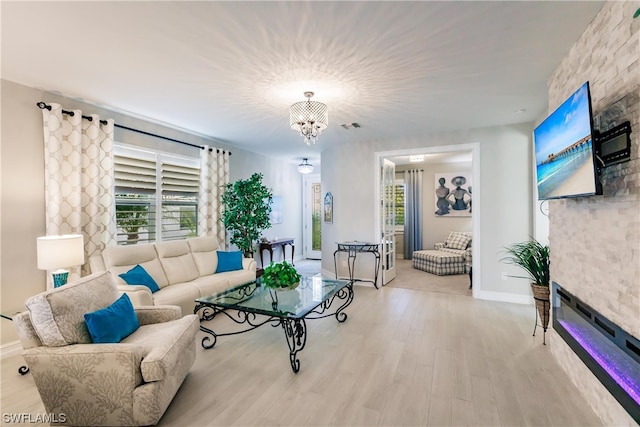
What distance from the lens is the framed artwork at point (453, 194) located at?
294 inches

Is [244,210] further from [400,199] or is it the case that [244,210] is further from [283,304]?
[400,199]

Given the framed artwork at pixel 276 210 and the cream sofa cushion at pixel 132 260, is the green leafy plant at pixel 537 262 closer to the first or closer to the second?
the cream sofa cushion at pixel 132 260

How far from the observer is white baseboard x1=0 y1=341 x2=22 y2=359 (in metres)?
2.81

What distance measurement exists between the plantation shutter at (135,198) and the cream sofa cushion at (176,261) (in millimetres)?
411

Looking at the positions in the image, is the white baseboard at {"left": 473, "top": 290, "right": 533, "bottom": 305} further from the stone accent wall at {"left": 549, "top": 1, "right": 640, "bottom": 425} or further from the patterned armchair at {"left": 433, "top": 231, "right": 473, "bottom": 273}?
the stone accent wall at {"left": 549, "top": 1, "right": 640, "bottom": 425}

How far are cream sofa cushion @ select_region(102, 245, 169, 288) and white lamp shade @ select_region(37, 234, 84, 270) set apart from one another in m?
0.60

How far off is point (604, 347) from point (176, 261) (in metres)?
4.27

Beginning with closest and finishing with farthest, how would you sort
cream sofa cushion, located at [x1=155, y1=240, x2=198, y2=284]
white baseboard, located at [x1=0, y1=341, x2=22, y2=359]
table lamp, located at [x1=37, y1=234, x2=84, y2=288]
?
table lamp, located at [x1=37, y1=234, x2=84, y2=288]
white baseboard, located at [x1=0, y1=341, x2=22, y2=359]
cream sofa cushion, located at [x1=155, y1=240, x2=198, y2=284]

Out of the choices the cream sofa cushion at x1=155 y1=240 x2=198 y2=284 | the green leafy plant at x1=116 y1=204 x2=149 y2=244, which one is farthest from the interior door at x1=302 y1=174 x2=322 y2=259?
the green leafy plant at x1=116 y1=204 x2=149 y2=244

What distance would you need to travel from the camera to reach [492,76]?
283 cm

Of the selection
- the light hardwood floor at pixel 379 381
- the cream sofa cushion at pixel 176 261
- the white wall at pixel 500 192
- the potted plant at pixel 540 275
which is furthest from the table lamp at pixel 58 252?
the white wall at pixel 500 192

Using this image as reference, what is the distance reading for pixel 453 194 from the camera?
7.63 m

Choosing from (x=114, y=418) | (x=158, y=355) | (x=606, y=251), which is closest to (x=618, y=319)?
(x=606, y=251)

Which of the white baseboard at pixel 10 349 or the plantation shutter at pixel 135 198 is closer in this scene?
the white baseboard at pixel 10 349
